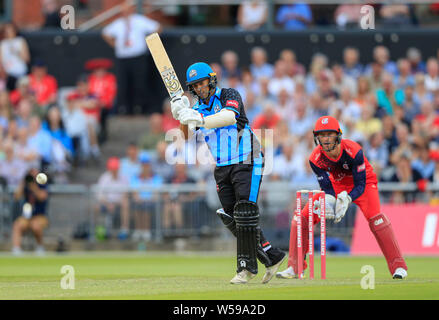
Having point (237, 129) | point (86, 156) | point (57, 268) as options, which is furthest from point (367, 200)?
point (86, 156)

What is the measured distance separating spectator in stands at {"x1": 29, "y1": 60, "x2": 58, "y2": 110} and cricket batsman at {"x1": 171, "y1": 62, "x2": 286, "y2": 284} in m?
13.0

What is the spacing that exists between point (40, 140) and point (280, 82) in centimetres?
610

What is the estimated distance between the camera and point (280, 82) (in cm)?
2364

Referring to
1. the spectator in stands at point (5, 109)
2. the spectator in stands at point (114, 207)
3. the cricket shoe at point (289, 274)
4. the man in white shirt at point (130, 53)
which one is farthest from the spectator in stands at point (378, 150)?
the cricket shoe at point (289, 274)

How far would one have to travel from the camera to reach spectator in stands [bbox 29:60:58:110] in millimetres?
24359

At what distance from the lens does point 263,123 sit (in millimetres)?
22625

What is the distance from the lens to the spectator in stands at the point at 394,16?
2533 centimetres

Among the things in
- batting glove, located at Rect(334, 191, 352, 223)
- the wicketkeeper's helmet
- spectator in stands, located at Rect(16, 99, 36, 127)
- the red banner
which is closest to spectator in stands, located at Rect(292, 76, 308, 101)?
the red banner

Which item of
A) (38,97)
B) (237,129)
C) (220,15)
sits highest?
(220,15)

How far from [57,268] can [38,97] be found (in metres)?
8.70

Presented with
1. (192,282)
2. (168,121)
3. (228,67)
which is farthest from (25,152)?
(192,282)

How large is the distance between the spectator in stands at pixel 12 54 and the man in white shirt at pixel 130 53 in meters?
2.20

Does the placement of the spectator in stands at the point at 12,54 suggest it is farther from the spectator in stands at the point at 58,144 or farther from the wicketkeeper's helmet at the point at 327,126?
the wicketkeeper's helmet at the point at 327,126
